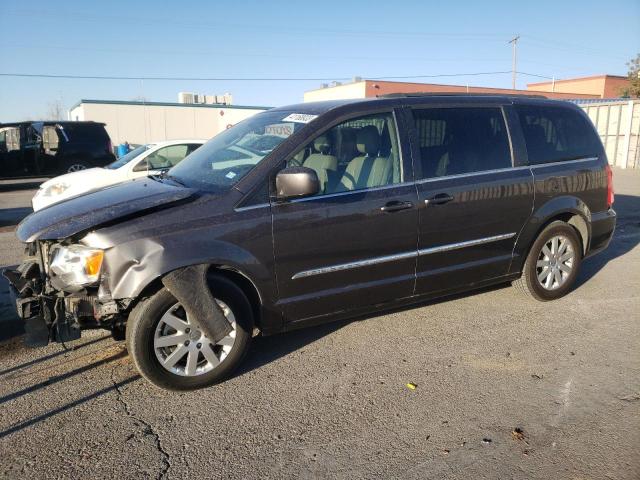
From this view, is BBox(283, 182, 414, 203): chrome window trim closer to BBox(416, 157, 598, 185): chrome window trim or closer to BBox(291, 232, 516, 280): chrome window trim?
BBox(416, 157, 598, 185): chrome window trim

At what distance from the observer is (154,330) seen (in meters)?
3.26

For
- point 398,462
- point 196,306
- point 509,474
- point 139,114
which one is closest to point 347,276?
point 196,306

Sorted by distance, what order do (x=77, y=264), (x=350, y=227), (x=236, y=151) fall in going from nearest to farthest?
(x=77, y=264)
(x=350, y=227)
(x=236, y=151)

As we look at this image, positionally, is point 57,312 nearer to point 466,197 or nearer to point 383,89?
point 466,197

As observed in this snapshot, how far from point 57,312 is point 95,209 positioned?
0.69 metres

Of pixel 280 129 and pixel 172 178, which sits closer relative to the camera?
pixel 280 129

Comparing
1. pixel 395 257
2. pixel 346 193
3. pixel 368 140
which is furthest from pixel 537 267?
pixel 346 193

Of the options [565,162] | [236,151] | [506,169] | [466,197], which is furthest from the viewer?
[565,162]

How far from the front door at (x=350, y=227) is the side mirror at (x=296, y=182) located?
124mm

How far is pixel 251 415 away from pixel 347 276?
1.21 metres

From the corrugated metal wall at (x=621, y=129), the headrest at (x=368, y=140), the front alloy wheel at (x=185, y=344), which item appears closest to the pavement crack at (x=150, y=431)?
the front alloy wheel at (x=185, y=344)

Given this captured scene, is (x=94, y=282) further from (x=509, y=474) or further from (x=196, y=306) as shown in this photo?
(x=509, y=474)

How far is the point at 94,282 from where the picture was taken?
318cm

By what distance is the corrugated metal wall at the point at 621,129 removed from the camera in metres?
18.9
